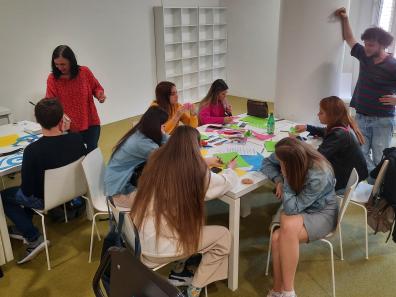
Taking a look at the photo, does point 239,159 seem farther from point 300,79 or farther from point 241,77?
point 241,77

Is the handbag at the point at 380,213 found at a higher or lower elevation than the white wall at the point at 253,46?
lower

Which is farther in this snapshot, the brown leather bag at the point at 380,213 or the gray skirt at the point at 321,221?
the brown leather bag at the point at 380,213

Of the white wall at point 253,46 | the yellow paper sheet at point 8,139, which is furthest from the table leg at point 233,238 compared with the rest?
the white wall at point 253,46

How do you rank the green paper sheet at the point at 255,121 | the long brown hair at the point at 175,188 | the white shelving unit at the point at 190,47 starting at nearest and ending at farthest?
the long brown hair at the point at 175,188 → the green paper sheet at the point at 255,121 → the white shelving unit at the point at 190,47

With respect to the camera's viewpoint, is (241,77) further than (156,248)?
Yes

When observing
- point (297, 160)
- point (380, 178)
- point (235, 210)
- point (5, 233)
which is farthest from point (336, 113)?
point (5, 233)

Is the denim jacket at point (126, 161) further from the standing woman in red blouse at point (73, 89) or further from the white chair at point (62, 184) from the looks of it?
the standing woman in red blouse at point (73, 89)

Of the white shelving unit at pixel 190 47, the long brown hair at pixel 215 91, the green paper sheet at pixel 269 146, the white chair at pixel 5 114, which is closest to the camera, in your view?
the green paper sheet at pixel 269 146

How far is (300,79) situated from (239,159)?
1364 mm

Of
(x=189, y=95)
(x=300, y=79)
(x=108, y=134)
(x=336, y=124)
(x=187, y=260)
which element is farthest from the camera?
(x=189, y=95)

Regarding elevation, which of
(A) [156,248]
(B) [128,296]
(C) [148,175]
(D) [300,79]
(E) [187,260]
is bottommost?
(E) [187,260]

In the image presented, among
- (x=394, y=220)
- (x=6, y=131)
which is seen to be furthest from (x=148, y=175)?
(x=6, y=131)

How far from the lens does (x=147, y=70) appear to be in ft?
20.1

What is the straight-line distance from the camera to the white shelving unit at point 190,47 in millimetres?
6066
